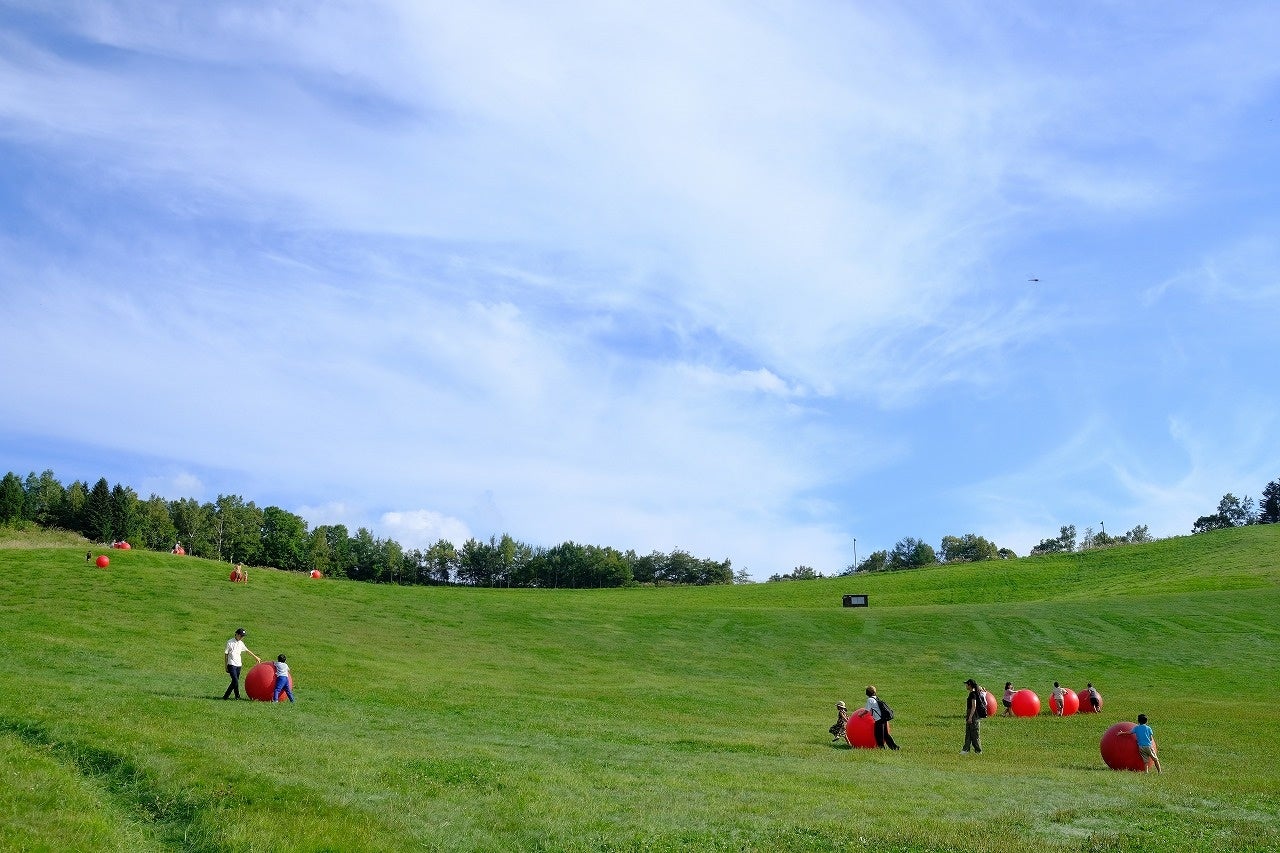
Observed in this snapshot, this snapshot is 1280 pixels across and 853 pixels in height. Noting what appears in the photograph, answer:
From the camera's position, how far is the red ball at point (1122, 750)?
2759 centimetres

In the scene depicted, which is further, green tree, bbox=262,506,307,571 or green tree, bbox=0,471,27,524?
green tree, bbox=262,506,307,571

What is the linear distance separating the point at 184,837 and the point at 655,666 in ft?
146

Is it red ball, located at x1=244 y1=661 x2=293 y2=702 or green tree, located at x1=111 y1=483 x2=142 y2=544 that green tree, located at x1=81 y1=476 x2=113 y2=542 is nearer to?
green tree, located at x1=111 y1=483 x2=142 y2=544

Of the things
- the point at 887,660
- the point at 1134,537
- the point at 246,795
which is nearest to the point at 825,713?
the point at 887,660

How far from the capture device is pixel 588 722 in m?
35.1

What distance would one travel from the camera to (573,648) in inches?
2443

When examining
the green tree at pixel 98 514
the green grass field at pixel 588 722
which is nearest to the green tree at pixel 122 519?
the green tree at pixel 98 514

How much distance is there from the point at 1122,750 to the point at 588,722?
18.7m

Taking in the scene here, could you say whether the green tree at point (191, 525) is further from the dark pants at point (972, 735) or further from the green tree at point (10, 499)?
the dark pants at point (972, 735)

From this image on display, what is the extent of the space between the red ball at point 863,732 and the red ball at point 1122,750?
749 cm

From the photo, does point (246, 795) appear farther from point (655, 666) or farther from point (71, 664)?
point (655, 666)

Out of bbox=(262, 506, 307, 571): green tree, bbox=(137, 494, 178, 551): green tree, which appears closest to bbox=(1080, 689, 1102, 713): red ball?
bbox=(262, 506, 307, 571): green tree

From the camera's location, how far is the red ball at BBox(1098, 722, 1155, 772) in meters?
27.6

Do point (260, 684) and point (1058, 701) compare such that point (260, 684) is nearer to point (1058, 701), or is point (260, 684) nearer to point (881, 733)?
point (881, 733)
